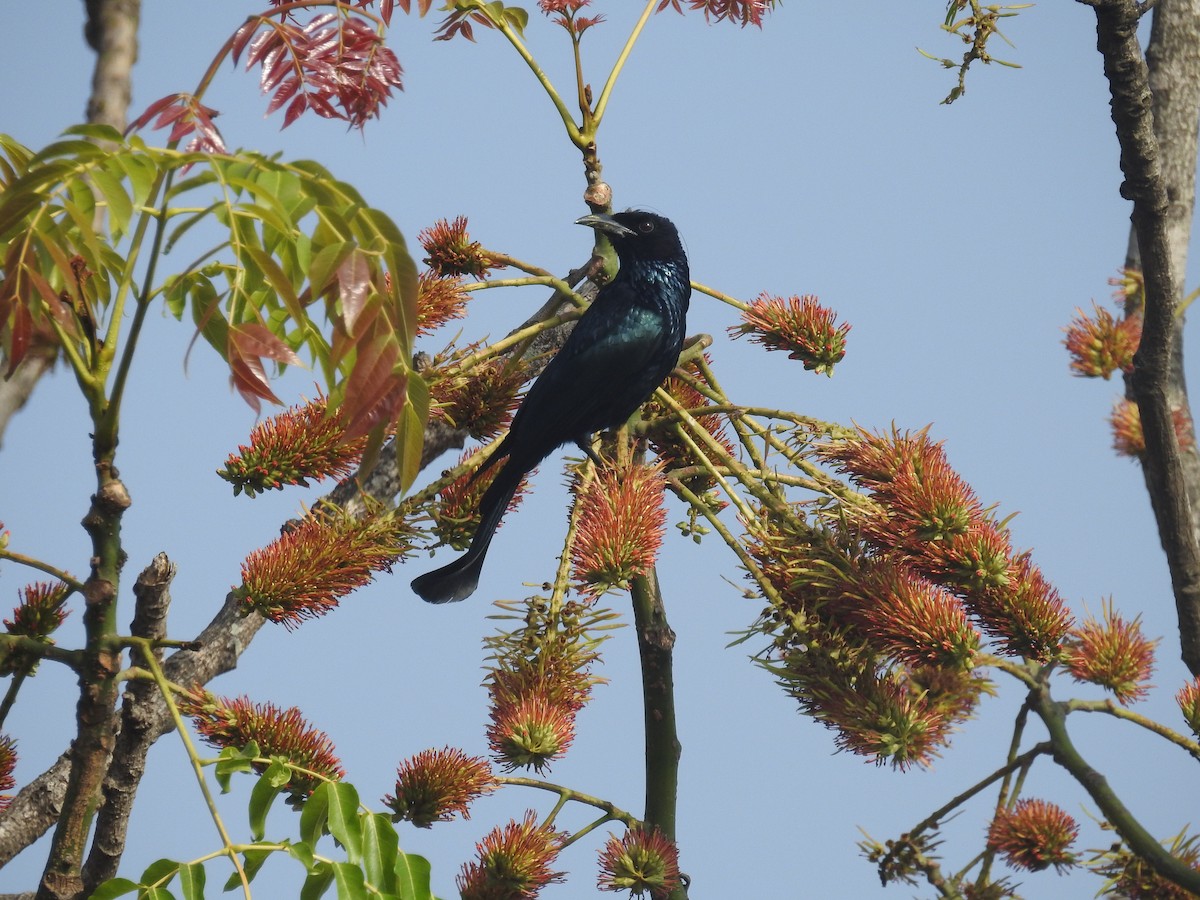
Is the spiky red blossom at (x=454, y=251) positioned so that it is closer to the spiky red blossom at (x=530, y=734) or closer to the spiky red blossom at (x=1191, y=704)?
the spiky red blossom at (x=530, y=734)

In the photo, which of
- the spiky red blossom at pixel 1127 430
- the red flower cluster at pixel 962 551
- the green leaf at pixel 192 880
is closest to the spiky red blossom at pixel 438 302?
the red flower cluster at pixel 962 551

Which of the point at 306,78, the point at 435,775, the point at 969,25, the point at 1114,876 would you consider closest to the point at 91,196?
the point at 306,78

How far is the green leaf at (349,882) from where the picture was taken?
6.31ft

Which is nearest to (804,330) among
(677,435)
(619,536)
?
(677,435)

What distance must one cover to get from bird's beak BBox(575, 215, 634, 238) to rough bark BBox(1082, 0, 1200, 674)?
1.45 metres

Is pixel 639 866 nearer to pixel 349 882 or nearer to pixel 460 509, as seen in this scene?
pixel 349 882

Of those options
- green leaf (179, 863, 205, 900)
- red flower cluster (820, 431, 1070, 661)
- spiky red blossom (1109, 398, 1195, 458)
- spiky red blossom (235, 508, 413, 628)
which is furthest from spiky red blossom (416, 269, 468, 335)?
spiky red blossom (1109, 398, 1195, 458)

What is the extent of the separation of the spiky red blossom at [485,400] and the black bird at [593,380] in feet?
0.23

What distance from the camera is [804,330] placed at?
300 cm

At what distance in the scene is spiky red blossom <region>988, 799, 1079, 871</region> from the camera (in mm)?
2883

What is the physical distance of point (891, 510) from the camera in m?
2.45

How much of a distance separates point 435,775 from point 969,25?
6.80 ft

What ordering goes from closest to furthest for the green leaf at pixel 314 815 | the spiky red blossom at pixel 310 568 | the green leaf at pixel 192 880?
the green leaf at pixel 192 880 → the green leaf at pixel 314 815 → the spiky red blossom at pixel 310 568

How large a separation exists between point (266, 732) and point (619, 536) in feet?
2.54
